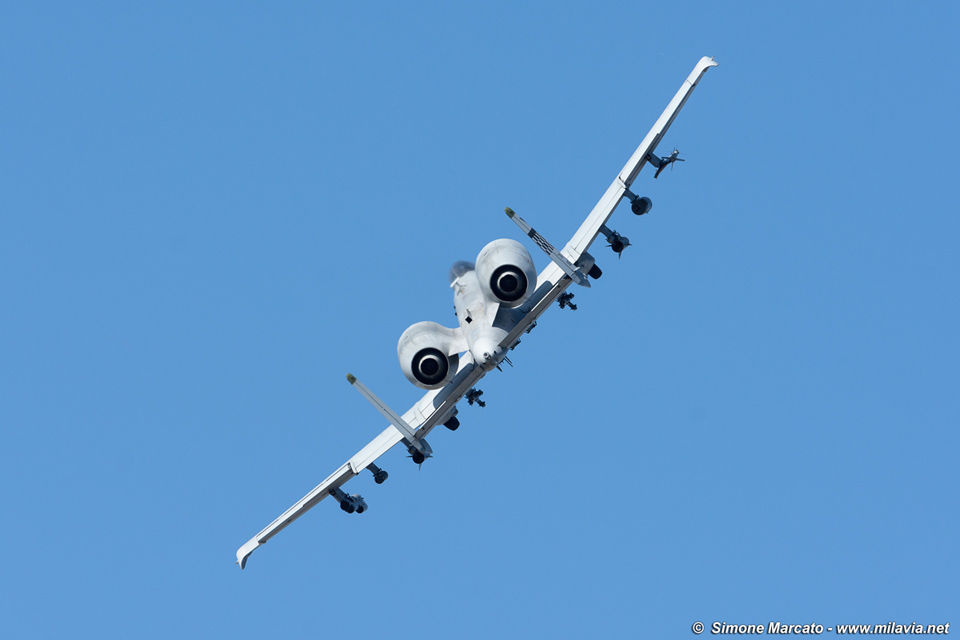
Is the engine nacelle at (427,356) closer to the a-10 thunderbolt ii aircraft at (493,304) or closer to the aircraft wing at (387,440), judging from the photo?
the a-10 thunderbolt ii aircraft at (493,304)

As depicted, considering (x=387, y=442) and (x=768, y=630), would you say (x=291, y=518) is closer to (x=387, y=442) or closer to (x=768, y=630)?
(x=387, y=442)

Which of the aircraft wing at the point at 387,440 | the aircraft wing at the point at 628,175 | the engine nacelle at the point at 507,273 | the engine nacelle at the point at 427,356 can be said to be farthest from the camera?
the aircraft wing at the point at 387,440

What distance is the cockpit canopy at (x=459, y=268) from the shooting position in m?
54.8

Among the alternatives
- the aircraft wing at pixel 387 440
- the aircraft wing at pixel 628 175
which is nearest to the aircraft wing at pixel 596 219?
the aircraft wing at pixel 628 175

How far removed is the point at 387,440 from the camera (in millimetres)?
58625

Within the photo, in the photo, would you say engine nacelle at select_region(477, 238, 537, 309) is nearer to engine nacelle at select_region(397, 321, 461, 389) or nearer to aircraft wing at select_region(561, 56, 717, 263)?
engine nacelle at select_region(397, 321, 461, 389)

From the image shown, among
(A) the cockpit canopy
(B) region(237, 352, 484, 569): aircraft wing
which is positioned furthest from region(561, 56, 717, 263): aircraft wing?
(B) region(237, 352, 484, 569): aircraft wing

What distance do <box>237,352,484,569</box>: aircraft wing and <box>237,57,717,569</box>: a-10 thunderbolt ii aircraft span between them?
6 centimetres

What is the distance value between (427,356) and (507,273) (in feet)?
16.3

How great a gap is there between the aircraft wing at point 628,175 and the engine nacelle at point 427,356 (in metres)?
7.14

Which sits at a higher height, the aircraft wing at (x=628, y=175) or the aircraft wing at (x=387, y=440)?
the aircraft wing at (x=628, y=175)

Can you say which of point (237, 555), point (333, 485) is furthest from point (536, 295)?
point (237, 555)

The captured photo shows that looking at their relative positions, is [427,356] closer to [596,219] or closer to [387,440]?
[387,440]

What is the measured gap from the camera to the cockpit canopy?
5482cm
